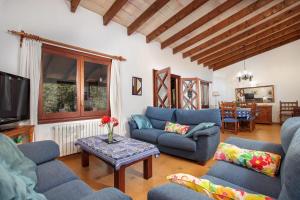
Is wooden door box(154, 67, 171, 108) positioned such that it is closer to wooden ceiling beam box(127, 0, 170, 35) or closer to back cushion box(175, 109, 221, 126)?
back cushion box(175, 109, 221, 126)

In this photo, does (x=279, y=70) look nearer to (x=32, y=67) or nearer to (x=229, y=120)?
(x=229, y=120)

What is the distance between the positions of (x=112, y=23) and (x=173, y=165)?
3.60 meters

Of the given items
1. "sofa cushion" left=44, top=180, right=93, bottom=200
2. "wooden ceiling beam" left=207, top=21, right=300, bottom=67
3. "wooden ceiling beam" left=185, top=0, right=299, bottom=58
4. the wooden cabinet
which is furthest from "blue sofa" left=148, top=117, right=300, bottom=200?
the wooden cabinet

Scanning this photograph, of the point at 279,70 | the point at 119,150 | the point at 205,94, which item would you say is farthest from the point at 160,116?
the point at 279,70

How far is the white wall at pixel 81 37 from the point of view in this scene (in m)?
2.48

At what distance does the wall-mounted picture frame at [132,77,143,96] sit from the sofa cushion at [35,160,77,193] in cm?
294

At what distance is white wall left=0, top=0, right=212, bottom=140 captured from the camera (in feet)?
8.15

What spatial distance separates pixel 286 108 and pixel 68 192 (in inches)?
326

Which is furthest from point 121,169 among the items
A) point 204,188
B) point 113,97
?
point 113,97

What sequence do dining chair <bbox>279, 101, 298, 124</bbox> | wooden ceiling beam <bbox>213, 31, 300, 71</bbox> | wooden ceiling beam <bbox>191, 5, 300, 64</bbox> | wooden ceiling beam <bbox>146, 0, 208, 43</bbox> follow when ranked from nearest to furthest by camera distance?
wooden ceiling beam <bbox>146, 0, 208, 43</bbox>
wooden ceiling beam <bbox>191, 5, 300, 64</bbox>
wooden ceiling beam <bbox>213, 31, 300, 71</bbox>
dining chair <bbox>279, 101, 298, 124</bbox>

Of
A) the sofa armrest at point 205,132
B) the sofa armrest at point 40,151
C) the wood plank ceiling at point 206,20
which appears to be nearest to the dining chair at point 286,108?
the wood plank ceiling at point 206,20

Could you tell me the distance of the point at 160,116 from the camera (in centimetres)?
389

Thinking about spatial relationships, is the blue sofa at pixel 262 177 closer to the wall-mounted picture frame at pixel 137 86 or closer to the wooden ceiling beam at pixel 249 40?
the wall-mounted picture frame at pixel 137 86

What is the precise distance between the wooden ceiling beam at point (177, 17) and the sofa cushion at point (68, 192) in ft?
12.3
